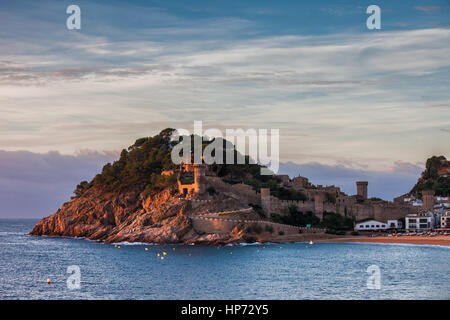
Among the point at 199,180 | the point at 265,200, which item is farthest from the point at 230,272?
the point at 265,200

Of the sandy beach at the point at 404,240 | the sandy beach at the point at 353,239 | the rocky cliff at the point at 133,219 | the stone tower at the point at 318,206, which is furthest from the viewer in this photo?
the stone tower at the point at 318,206

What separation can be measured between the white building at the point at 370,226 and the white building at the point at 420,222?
3.18m

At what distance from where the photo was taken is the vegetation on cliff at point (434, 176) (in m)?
111

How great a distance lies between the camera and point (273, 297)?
3288 cm

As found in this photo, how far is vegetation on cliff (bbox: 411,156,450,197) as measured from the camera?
11124 cm

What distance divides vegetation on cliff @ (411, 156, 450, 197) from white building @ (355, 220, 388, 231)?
3280 cm

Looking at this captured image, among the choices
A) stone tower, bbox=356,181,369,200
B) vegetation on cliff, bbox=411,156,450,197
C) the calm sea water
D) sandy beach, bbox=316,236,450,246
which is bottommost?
the calm sea water

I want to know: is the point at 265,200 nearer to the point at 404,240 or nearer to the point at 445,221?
the point at 404,240

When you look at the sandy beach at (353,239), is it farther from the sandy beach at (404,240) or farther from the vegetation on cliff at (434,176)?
the vegetation on cliff at (434,176)

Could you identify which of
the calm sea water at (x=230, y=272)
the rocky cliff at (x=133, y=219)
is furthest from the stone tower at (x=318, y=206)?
the calm sea water at (x=230, y=272)

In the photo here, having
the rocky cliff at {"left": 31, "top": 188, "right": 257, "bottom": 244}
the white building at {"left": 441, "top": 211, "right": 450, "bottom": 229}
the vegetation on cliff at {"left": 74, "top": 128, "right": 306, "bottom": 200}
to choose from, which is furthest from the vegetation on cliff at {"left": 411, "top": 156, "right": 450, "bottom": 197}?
the rocky cliff at {"left": 31, "top": 188, "right": 257, "bottom": 244}

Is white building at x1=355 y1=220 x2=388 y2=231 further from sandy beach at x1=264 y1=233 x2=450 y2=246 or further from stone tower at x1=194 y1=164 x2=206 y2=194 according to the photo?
stone tower at x1=194 y1=164 x2=206 y2=194
